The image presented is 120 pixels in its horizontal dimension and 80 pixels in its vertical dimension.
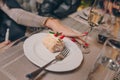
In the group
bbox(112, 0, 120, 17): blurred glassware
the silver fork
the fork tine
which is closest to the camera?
the silver fork

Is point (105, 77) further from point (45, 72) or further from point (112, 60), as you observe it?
point (45, 72)

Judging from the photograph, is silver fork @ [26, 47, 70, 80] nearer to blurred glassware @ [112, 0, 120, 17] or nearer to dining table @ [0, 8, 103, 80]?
dining table @ [0, 8, 103, 80]

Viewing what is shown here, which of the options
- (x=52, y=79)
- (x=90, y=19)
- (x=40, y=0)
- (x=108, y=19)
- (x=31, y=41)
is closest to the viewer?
(x=52, y=79)

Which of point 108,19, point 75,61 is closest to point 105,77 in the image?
point 75,61

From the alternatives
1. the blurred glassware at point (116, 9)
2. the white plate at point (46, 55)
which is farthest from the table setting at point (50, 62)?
the blurred glassware at point (116, 9)

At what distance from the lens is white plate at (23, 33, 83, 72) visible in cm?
71

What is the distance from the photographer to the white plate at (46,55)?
706 millimetres

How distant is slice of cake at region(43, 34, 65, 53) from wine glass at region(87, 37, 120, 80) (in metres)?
0.16

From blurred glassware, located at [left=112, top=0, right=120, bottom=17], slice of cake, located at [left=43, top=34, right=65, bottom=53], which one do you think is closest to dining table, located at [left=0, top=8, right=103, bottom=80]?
slice of cake, located at [left=43, top=34, right=65, bottom=53]

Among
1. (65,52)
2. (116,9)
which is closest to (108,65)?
(65,52)

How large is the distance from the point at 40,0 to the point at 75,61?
74 centimetres

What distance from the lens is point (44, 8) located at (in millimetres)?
1413

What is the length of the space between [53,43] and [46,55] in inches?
2.3

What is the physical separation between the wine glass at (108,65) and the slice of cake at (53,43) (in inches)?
6.4
